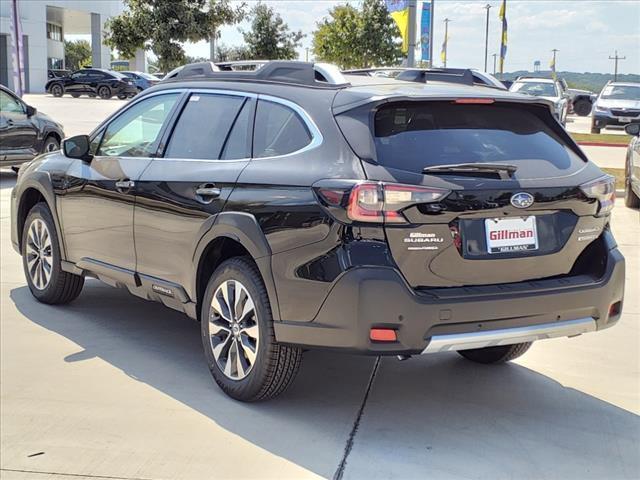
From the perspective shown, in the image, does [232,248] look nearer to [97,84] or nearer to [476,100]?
[476,100]

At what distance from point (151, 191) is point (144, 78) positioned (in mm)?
39386

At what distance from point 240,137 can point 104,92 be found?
41.0 meters

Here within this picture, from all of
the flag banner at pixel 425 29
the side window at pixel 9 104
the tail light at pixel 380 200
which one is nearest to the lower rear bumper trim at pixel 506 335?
the tail light at pixel 380 200

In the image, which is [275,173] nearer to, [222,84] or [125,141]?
[222,84]

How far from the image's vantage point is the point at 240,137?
15.7ft

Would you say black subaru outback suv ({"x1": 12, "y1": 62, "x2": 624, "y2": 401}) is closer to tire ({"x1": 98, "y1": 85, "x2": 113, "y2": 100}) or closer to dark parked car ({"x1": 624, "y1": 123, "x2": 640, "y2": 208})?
dark parked car ({"x1": 624, "y1": 123, "x2": 640, "y2": 208})

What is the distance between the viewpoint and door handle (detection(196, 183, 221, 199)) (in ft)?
15.3

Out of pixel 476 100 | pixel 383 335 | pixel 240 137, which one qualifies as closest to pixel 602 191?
pixel 476 100

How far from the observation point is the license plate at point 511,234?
407cm

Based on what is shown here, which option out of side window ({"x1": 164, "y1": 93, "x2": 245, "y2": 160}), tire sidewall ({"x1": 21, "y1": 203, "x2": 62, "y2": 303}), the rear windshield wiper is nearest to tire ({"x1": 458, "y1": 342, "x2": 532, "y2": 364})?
the rear windshield wiper

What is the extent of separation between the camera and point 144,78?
4297cm

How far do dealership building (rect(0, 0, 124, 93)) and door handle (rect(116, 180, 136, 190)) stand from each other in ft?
168

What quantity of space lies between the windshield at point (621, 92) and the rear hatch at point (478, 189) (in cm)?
2568

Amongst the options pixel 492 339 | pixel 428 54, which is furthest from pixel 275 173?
pixel 428 54
